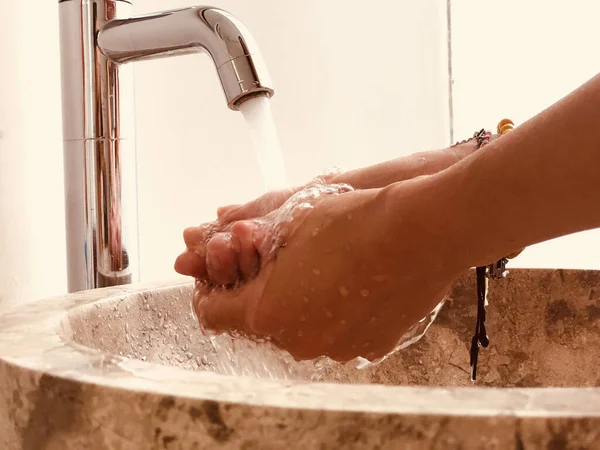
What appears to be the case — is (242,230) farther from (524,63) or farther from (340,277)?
(524,63)

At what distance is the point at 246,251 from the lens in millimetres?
471

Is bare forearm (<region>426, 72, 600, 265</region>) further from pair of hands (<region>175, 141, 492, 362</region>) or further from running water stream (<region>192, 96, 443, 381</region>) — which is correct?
running water stream (<region>192, 96, 443, 381</region>)

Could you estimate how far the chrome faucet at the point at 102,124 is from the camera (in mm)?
603

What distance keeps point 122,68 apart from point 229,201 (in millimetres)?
419

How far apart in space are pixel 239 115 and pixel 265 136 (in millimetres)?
476

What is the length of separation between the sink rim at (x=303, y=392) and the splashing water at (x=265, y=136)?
0.30 meters

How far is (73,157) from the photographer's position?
65cm

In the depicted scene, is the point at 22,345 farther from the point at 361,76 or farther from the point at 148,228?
the point at 361,76

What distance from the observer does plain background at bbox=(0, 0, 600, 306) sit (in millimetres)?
1021

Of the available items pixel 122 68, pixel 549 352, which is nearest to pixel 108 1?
pixel 122 68

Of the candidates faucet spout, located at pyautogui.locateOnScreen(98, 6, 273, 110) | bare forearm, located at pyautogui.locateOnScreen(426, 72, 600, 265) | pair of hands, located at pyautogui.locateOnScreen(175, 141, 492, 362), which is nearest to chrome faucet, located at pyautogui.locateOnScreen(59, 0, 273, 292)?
faucet spout, located at pyautogui.locateOnScreen(98, 6, 273, 110)

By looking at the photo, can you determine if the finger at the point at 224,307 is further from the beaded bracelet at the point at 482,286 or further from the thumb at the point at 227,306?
the beaded bracelet at the point at 482,286

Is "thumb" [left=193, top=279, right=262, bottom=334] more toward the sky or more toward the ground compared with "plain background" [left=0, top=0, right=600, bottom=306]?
more toward the ground

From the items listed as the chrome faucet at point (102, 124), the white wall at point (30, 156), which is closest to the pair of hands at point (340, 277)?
the chrome faucet at point (102, 124)
